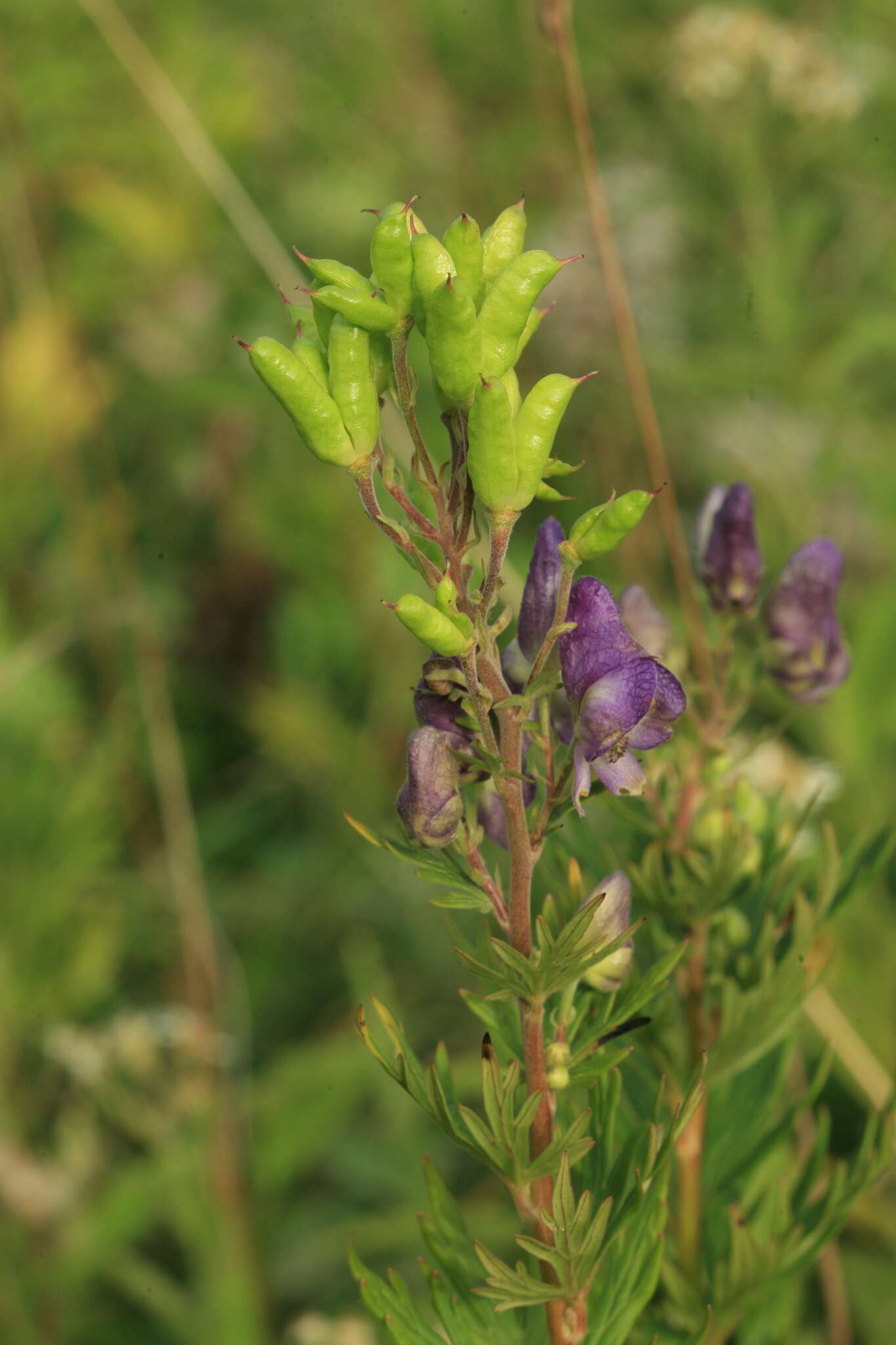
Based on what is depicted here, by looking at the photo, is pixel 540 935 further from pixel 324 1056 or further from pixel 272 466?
pixel 272 466

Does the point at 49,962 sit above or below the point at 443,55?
below

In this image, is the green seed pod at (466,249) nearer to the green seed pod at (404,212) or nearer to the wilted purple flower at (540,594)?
the green seed pod at (404,212)

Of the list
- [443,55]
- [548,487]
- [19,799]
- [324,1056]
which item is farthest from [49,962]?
[443,55]

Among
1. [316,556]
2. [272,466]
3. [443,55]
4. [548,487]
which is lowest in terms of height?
[548,487]

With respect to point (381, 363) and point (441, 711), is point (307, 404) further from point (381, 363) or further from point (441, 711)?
point (441, 711)

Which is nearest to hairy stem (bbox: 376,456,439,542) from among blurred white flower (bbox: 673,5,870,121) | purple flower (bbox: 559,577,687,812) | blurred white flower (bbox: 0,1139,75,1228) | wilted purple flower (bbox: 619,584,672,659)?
purple flower (bbox: 559,577,687,812)

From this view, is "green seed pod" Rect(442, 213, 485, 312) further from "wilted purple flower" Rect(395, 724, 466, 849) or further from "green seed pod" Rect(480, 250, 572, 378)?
"wilted purple flower" Rect(395, 724, 466, 849)
